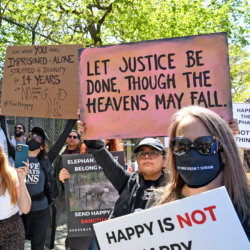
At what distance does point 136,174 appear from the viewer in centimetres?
332

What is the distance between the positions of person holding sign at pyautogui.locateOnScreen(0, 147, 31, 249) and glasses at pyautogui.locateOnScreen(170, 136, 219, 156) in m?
2.28

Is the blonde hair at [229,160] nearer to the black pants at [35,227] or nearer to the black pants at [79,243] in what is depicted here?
the black pants at [79,243]

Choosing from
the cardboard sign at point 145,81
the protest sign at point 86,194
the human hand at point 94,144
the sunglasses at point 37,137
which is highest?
the cardboard sign at point 145,81

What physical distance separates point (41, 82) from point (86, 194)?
1364mm

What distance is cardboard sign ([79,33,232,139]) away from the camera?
309 cm

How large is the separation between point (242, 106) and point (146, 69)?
11.9ft

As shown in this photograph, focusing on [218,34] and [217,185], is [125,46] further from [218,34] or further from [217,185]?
[217,185]

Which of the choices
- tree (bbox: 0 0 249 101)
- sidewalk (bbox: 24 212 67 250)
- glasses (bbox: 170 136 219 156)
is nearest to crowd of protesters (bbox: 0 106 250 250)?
glasses (bbox: 170 136 219 156)

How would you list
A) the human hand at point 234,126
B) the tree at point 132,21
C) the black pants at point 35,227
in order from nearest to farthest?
the human hand at point 234,126
the black pants at point 35,227
the tree at point 132,21

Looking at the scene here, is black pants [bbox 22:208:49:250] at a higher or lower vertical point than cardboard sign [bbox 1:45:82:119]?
lower

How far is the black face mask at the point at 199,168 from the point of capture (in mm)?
1722

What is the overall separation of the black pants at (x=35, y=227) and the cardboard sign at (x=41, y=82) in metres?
1.26

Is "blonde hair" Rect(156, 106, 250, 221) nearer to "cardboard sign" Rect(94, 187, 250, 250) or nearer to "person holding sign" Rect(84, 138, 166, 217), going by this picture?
"cardboard sign" Rect(94, 187, 250, 250)

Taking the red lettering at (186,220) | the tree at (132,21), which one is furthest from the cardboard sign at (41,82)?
the tree at (132,21)
